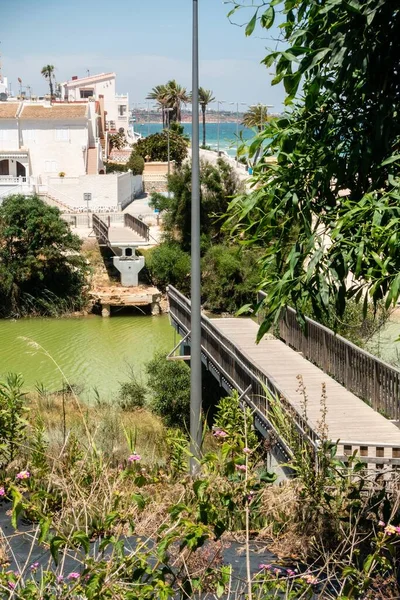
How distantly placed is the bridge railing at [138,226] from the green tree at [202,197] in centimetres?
140

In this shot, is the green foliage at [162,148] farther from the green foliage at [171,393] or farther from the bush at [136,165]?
the green foliage at [171,393]

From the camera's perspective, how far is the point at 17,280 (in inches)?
1587

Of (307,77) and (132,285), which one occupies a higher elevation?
(307,77)

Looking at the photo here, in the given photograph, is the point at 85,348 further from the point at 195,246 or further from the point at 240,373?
the point at 195,246

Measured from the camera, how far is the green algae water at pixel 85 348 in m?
27.4

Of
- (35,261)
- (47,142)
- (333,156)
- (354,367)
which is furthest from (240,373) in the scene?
(47,142)

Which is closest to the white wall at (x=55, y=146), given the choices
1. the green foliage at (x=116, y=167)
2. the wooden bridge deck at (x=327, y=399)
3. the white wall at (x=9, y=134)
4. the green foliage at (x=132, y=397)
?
the white wall at (x=9, y=134)

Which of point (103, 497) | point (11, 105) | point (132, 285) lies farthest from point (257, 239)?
point (11, 105)

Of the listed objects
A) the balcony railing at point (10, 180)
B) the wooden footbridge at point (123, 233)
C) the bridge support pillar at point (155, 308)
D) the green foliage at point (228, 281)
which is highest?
the balcony railing at point (10, 180)

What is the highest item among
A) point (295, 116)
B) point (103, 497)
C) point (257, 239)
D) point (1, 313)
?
point (295, 116)

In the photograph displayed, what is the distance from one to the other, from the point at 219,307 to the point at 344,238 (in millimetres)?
34738

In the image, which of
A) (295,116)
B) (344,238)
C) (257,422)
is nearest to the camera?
(344,238)

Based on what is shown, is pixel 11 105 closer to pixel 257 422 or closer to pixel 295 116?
pixel 257 422

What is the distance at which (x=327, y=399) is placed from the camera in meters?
13.3
